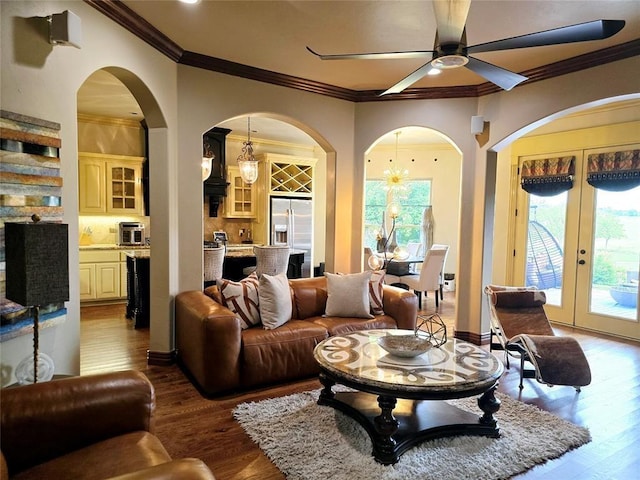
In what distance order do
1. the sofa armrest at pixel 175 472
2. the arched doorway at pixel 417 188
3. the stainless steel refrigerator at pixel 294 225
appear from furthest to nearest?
the arched doorway at pixel 417 188
the stainless steel refrigerator at pixel 294 225
the sofa armrest at pixel 175 472

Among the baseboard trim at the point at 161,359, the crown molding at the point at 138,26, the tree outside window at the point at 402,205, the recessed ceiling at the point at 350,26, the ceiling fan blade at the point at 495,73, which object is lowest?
the baseboard trim at the point at 161,359

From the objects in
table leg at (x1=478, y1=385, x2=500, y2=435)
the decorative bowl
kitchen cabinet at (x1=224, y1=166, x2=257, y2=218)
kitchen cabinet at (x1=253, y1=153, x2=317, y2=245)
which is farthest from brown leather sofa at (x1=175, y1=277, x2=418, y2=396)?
kitchen cabinet at (x1=224, y1=166, x2=257, y2=218)

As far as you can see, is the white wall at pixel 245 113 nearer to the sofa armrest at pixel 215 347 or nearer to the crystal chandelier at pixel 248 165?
the sofa armrest at pixel 215 347

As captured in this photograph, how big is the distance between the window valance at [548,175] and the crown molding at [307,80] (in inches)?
78.3

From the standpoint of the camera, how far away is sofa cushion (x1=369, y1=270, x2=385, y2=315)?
4.30 meters

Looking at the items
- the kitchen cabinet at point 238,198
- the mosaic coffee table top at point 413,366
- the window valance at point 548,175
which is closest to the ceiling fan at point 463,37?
the mosaic coffee table top at point 413,366

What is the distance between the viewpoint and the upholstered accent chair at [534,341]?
334 cm

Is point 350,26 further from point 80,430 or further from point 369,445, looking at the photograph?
point 80,430

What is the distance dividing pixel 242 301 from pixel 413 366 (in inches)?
68.5

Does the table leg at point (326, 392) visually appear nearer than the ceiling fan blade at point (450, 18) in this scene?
No

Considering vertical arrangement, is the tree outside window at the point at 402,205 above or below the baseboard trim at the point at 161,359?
above

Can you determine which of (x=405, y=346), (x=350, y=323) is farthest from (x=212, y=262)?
(x=405, y=346)

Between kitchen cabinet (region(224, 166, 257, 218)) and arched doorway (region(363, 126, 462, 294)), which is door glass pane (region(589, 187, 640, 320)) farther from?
kitchen cabinet (region(224, 166, 257, 218))

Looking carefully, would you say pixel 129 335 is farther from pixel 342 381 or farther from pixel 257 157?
pixel 257 157
